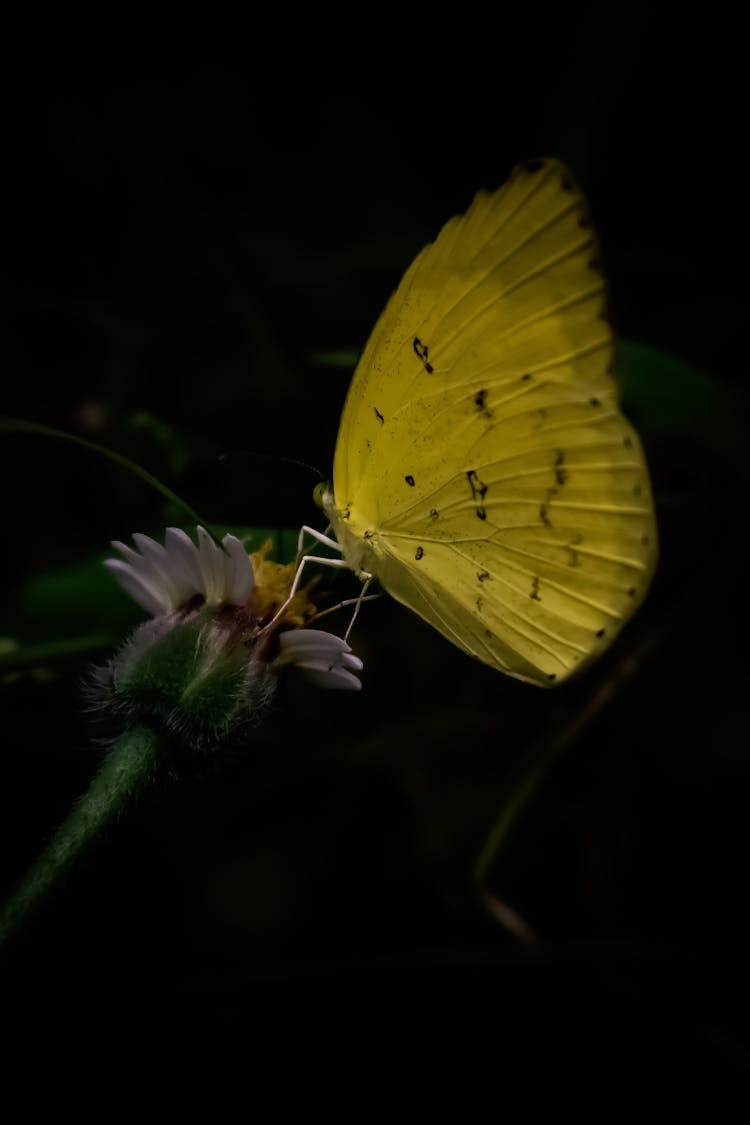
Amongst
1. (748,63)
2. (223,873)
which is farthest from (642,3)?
(223,873)

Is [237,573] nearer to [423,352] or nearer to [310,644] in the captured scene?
[310,644]

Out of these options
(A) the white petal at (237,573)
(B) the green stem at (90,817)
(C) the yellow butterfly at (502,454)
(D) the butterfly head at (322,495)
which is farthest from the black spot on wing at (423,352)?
(B) the green stem at (90,817)

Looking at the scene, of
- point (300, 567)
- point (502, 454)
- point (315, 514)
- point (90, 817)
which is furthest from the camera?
point (315, 514)

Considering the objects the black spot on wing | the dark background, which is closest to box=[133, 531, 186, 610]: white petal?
the dark background

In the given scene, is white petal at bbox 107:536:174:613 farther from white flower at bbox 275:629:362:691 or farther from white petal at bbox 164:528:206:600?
white flower at bbox 275:629:362:691

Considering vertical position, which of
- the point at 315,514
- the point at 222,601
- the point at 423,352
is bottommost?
the point at 222,601

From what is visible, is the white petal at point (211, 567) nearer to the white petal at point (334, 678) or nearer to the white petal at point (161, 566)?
the white petal at point (161, 566)

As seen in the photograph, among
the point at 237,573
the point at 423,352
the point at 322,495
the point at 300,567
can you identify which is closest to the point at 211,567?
the point at 237,573
